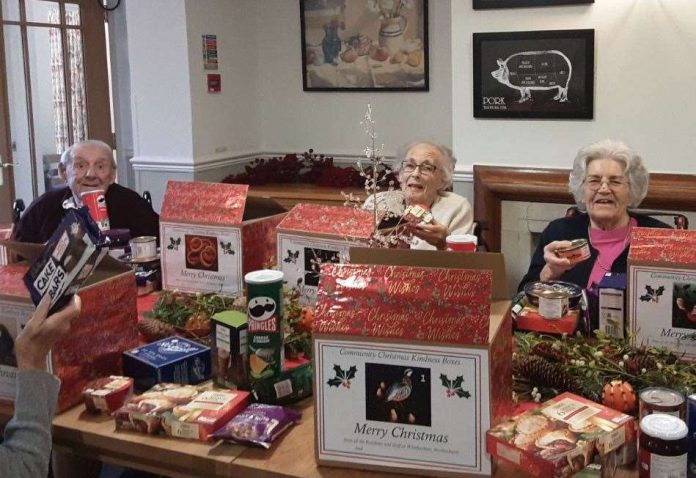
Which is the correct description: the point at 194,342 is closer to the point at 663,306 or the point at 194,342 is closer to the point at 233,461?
the point at 233,461

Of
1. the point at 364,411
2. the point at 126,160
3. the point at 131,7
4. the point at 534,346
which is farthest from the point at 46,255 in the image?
the point at 126,160

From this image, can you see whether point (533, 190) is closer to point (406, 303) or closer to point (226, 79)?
point (226, 79)

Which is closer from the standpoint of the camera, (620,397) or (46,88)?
(620,397)

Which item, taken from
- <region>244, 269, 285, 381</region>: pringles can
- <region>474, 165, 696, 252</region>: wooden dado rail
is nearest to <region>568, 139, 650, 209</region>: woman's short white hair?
<region>474, 165, 696, 252</region>: wooden dado rail

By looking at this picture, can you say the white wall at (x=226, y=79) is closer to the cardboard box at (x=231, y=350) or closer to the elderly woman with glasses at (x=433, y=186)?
the elderly woman with glasses at (x=433, y=186)

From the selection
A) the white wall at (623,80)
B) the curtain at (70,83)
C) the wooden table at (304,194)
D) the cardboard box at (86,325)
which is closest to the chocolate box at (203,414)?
the cardboard box at (86,325)

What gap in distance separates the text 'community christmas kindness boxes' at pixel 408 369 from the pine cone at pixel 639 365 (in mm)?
357

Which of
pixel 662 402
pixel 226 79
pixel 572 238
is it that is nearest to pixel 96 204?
pixel 572 238

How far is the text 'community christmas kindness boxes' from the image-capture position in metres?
1.29

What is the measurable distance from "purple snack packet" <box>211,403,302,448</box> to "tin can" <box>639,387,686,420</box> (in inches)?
25.0

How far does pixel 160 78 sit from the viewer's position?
4816 millimetres

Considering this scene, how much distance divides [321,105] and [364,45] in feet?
1.64

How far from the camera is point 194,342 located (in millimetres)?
1839

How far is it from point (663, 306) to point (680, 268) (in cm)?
10
